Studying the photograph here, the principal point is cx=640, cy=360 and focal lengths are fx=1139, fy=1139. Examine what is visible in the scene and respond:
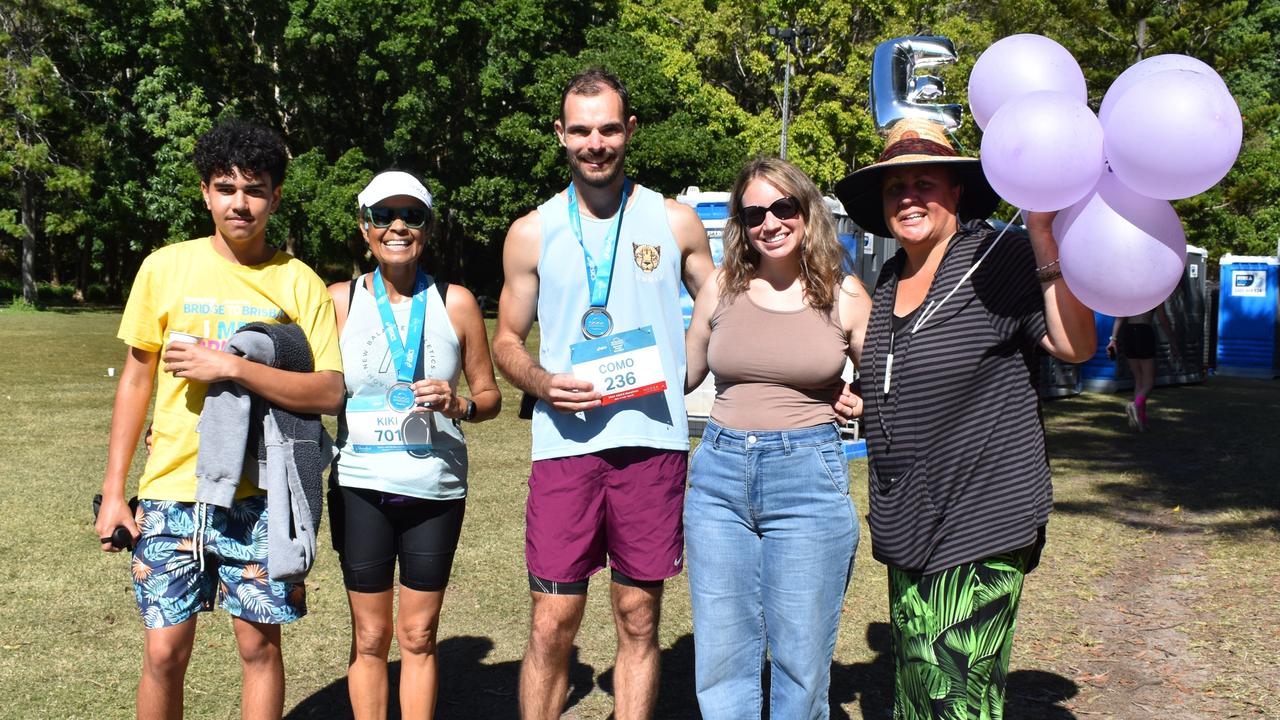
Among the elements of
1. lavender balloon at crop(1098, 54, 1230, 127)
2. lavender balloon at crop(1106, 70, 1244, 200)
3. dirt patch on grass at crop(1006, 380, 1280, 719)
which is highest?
lavender balloon at crop(1098, 54, 1230, 127)

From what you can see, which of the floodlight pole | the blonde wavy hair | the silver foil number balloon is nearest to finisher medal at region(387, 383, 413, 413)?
the blonde wavy hair

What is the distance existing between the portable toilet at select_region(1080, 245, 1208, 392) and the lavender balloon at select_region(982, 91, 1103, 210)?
16.7m

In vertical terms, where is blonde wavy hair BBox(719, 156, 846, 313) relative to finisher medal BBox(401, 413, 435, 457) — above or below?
above

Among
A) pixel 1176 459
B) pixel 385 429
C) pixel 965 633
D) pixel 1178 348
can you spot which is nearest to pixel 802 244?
pixel 965 633

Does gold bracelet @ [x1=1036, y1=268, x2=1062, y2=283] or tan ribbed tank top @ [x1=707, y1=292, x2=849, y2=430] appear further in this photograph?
tan ribbed tank top @ [x1=707, y1=292, x2=849, y2=430]

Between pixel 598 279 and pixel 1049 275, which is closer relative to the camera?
pixel 1049 275

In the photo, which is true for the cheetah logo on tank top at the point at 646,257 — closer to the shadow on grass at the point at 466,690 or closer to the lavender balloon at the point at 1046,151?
the lavender balloon at the point at 1046,151

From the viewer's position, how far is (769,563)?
3.38m

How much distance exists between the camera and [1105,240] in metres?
2.52

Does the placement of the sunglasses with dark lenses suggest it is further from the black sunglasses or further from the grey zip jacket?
the black sunglasses

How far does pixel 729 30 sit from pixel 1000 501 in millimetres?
37733

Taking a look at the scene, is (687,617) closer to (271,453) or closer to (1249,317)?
(271,453)

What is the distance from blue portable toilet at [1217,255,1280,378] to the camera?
21625mm

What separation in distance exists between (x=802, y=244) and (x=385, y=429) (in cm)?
146
